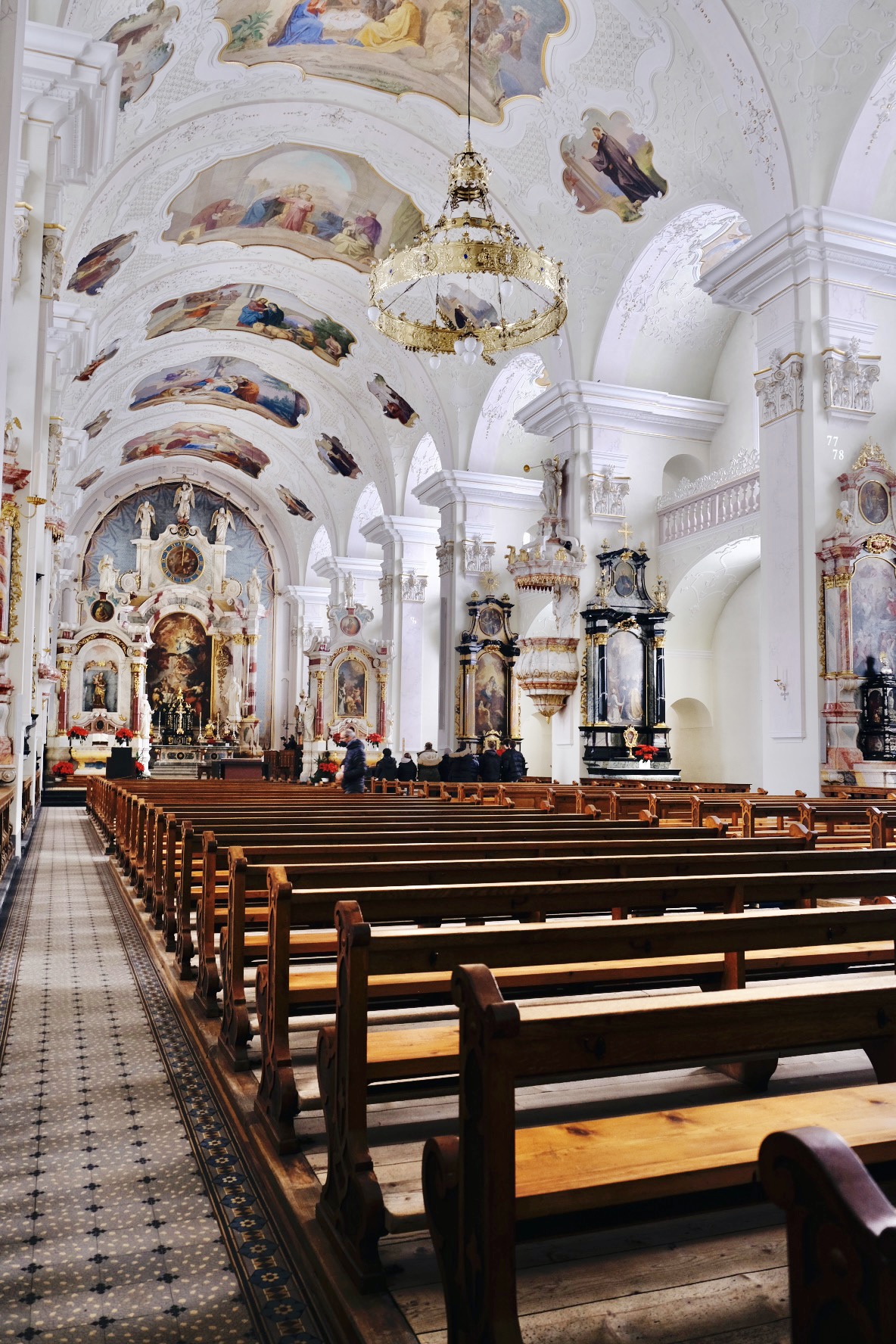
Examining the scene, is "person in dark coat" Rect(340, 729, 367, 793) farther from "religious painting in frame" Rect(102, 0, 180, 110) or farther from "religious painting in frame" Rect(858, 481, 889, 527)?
"religious painting in frame" Rect(102, 0, 180, 110)

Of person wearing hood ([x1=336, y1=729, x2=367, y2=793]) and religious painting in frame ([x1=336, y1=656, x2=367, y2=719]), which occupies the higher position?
religious painting in frame ([x1=336, y1=656, x2=367, y2=719])

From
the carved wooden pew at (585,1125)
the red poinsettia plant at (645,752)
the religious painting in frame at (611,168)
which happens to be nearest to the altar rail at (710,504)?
the red poinsettia plant at (645,752)

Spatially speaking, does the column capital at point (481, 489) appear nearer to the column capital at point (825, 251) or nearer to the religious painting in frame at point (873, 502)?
the column capital at point (825, 251)

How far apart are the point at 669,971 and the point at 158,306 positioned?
18.1 m

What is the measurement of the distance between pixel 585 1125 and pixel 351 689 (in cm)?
2181

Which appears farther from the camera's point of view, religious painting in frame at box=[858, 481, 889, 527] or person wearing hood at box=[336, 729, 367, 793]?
person wearing hood at box=[336, 729, 367, 793]

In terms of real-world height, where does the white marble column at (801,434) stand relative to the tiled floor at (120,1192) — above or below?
above

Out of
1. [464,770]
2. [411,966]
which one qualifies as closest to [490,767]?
[464,770]

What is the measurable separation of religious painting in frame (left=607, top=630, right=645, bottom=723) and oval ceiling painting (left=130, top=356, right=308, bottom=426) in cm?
1150

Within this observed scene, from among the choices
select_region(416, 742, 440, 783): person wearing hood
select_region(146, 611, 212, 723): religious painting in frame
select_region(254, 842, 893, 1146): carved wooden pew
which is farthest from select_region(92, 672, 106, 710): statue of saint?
select_region(254, 842, 893, 1146): carved wooden pew

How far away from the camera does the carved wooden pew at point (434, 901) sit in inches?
102

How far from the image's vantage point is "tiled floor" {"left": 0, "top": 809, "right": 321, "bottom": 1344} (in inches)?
74.6

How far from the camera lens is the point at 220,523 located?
2922cm

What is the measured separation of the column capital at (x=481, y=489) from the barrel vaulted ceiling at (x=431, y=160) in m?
0.36
